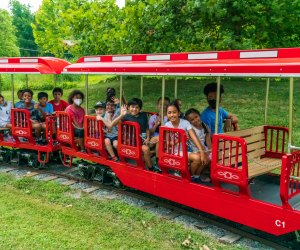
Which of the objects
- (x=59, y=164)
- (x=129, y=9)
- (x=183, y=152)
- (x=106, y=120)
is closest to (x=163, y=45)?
(x=129, y=9)

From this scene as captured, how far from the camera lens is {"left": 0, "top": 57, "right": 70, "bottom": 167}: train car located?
8.81m

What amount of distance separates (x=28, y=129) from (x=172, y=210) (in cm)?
394

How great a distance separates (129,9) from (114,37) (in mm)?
1300

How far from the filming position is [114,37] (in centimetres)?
1476

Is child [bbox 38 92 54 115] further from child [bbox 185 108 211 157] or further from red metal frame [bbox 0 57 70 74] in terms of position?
child [bbox 185 108 211 157]

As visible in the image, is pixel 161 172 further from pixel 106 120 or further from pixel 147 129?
pixel 106 120

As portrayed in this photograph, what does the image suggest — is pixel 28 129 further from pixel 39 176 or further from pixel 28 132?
pixel 39 176

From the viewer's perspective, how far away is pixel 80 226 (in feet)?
19.5

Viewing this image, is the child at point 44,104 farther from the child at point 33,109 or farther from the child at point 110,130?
the child at point 110,130

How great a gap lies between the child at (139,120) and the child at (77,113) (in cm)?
139

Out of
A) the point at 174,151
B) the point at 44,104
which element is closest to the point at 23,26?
the point at 44,104

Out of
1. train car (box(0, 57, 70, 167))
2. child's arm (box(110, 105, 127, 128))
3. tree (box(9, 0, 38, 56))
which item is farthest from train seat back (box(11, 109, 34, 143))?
tree (box(9, 0, 38, 56))

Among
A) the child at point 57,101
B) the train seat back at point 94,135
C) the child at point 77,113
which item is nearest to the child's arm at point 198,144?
the train seat back at point 94,135

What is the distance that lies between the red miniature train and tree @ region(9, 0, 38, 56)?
200 ft
